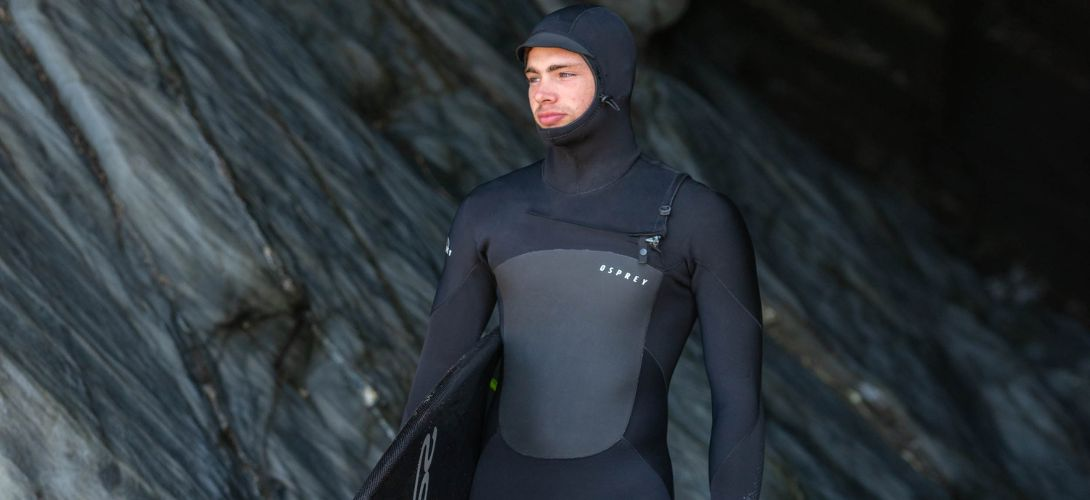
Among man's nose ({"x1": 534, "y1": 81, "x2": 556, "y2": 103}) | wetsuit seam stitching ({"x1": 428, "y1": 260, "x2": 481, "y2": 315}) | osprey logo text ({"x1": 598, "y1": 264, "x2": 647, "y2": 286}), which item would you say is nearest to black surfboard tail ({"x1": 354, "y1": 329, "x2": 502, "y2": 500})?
wetsuit seam stitching ({"x1": 428, "y1": 260, "x2": 481, "y2": 315})

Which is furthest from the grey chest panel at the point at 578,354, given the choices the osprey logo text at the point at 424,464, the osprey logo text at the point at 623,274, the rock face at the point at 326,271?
the rock face at the point at 326,271

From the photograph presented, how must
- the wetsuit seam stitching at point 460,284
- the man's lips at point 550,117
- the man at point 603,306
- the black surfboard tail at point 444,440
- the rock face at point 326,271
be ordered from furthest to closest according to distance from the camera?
the rock face at point 326,271 < the wetsuit seam stitching at point 460,284 < the man's lips at point 550,117 < the man at point 603,306 < the black surfboard tail at point 444,440

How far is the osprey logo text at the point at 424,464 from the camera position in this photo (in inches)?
131

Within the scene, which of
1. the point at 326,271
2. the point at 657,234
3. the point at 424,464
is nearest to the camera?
the point at 424,464

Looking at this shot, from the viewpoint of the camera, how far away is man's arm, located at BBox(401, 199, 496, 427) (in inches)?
145

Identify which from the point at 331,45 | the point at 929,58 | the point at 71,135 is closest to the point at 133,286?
the point at 71,135

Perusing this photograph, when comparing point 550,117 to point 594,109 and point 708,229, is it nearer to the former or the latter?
point 594,109

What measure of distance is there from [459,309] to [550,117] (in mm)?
484

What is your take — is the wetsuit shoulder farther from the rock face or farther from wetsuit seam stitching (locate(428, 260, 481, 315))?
the rock face

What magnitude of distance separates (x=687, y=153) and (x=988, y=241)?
3.57 metres

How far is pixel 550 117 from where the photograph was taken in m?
3.60

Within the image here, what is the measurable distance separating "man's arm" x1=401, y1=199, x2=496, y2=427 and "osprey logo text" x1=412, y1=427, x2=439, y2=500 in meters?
0.32

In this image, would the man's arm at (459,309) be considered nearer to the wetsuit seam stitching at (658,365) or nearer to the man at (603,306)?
the man at (603,306)

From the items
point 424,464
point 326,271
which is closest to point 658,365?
point 424,464
